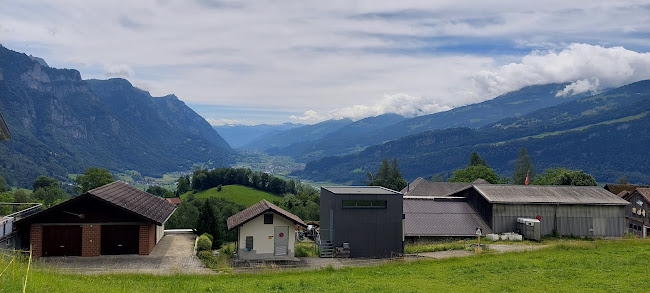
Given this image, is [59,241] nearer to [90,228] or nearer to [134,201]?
[90,228]

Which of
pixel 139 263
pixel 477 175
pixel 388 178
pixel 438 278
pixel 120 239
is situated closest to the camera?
pixel 438 278

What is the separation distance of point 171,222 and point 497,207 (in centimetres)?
3232

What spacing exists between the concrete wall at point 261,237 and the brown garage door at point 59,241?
8.54m

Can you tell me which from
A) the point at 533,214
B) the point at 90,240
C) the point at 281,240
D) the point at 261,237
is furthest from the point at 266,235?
the point at 533,214

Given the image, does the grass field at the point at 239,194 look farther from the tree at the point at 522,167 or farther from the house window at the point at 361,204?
the house window at the point at 361,204

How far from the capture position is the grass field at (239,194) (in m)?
114

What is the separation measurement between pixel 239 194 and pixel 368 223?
89355 mm

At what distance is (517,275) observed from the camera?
20.8m

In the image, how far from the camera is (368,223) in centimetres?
3228

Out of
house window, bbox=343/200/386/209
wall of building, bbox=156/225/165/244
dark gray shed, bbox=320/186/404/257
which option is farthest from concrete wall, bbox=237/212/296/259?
wall of building, bbox=156/225/165/244

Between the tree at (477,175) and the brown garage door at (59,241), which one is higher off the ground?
the tree at (477,175)

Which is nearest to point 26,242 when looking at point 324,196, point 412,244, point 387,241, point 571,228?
point 324,196

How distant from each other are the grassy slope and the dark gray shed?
6.79 m

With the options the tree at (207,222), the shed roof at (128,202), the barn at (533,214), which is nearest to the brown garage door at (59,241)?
the shed roof at (128,202)
